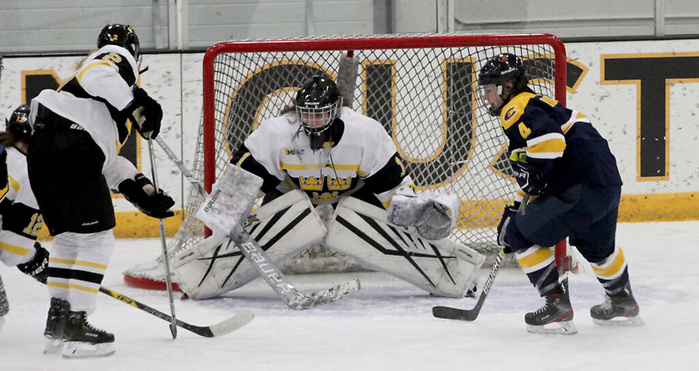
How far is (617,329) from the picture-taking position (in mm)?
2688

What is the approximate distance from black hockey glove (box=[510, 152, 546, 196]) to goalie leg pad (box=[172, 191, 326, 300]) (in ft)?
2.75

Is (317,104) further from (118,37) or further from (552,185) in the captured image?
(552,185)

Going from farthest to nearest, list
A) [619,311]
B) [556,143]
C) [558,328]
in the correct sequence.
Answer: [619,311] → [558,328] → [556,143]

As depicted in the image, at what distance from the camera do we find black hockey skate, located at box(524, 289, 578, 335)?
263 cm

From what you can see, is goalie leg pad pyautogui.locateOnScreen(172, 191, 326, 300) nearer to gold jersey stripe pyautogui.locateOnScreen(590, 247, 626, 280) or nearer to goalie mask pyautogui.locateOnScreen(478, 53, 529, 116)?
goalie mask pyautogui.locateOnScreen(478, 53, 529, 116)

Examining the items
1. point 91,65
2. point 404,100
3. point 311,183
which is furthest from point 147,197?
point 404,100

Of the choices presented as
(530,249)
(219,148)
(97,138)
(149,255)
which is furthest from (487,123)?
(97,138)

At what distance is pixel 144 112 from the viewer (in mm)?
2465

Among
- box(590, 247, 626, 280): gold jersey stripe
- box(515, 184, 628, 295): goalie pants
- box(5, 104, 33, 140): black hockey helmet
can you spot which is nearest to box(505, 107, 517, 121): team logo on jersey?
box(515, 184, 628, 295): goalie pants

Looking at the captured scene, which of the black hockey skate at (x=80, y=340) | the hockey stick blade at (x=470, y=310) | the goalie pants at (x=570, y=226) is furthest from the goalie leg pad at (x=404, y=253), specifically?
the black hockey skate at (x=80, y=340)

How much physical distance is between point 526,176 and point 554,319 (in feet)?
1.36

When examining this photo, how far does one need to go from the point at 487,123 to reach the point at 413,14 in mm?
1226

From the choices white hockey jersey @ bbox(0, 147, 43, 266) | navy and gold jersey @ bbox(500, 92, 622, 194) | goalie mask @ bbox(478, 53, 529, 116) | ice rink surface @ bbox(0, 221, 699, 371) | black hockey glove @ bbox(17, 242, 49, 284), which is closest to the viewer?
ice rink surface @ bbox(0, 221, 699, 371)

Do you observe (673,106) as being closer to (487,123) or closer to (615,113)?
(615,113)
